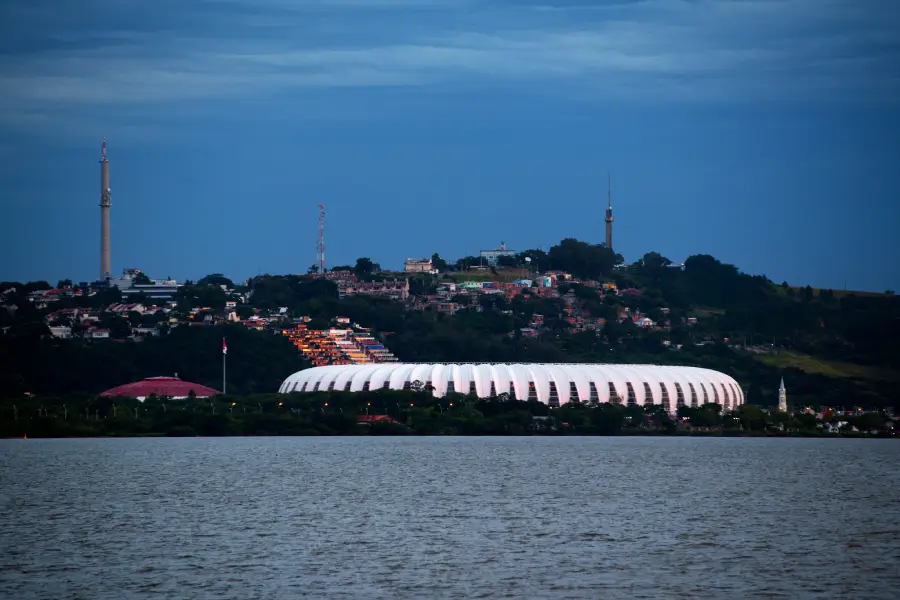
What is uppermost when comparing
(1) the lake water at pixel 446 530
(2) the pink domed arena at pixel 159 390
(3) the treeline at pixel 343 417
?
(2) the pink domed arena at pixel 159 390

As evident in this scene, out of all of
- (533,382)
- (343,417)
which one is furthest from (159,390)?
(533,382)

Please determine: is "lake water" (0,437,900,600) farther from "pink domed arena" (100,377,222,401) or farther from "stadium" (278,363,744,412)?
"pink domed arena" (100,377,222,401)

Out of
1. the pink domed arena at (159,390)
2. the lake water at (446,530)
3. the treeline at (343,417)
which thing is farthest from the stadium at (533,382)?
the lake water at (446,530)

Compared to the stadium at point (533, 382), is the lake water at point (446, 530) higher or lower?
lower

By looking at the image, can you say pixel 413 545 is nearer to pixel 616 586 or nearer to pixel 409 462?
pixel 616 586

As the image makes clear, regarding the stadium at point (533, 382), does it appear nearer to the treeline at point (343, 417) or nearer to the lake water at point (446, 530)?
the treeline at point (343, 417)

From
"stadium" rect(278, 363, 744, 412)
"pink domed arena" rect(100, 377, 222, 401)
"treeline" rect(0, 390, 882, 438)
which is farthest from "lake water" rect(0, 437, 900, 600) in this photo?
"pink domed arena" rect(100, 377, 222, 401)

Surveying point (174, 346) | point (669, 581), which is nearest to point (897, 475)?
point (669, 581)
